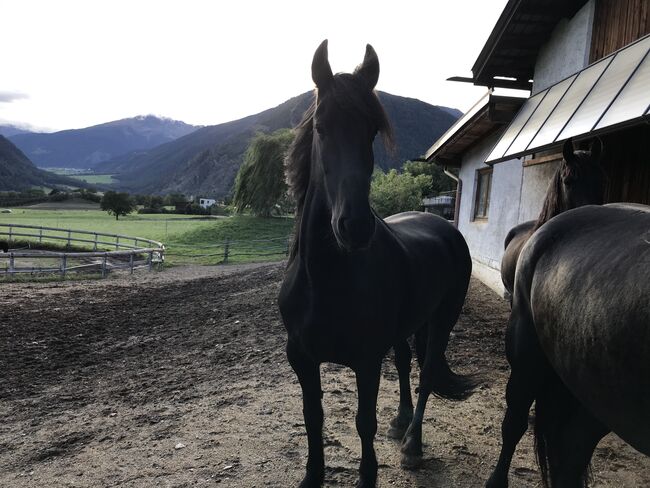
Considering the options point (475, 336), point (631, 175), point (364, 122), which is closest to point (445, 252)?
point (364, 122)

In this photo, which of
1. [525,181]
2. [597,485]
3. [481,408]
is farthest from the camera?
[525,181]

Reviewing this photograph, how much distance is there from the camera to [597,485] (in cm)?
262

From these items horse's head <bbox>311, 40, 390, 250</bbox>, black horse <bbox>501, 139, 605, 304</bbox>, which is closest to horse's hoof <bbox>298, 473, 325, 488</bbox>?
horse's head <bbox>311, 40, 390, 250</bbox>

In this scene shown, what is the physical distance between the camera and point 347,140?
188cm

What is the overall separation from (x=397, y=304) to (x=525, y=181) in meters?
6.12

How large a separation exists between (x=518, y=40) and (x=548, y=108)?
2.62m

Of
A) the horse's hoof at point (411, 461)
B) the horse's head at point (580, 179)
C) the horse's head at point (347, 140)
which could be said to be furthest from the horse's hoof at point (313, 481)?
the horse's head at point (580, 179)

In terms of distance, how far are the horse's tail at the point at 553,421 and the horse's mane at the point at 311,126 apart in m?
1.51

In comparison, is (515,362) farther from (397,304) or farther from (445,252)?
(445,252)

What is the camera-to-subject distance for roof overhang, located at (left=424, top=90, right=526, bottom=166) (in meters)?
7.27

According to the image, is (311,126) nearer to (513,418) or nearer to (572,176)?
(513,418)

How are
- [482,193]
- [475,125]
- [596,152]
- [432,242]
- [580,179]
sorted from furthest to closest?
[482,193] → [475,125] → [596,152] → [580,179] → [432,242]

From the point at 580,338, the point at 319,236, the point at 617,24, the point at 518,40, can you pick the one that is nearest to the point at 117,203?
the point at 518,40

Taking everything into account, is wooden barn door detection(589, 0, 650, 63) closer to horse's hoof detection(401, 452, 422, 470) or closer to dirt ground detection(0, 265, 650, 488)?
dirt ground detection(0, 265, 650, 488)
